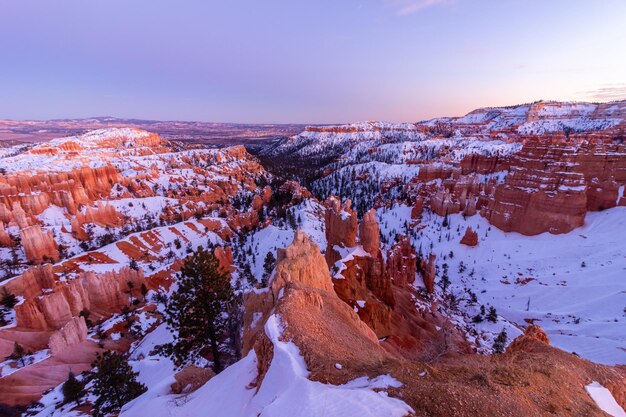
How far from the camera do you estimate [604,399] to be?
8078 millimetres

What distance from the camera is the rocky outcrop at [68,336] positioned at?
78.8 ft

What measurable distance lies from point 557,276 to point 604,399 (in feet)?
129

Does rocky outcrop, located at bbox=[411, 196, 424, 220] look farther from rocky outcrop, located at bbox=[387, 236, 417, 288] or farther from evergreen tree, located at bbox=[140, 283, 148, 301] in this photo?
evergreen tree, located at bbox=[140, 283, 148, 301]

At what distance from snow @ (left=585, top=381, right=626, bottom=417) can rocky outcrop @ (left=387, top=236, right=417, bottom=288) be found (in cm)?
2179

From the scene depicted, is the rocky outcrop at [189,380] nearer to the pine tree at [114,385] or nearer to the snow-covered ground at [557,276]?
the pine tree at [114,385]

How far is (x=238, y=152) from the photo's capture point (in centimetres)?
15275

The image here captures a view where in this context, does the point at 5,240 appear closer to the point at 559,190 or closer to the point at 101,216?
the point at 101,216

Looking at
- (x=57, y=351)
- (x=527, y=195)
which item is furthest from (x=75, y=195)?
(x=527, y=195)

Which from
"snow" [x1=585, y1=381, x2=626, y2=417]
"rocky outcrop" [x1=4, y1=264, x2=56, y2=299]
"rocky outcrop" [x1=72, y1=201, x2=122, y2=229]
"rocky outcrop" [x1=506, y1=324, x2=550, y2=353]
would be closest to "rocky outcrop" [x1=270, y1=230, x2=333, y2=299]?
"rocky outcrop" [x1=506, y1=324, x2=550, y2=353]

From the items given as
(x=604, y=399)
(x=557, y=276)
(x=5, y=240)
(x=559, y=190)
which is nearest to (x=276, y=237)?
(x=557, y=276)

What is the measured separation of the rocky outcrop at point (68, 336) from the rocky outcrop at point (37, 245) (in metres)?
22.9

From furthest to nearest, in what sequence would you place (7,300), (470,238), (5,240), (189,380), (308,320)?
(470,238) < (5,240) < (7,300) < (189,380) < (308,320)

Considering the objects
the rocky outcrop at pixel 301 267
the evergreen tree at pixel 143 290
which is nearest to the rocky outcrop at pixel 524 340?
the rocky outcrop at pixel 301 267

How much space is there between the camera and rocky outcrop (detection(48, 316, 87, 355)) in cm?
2403
